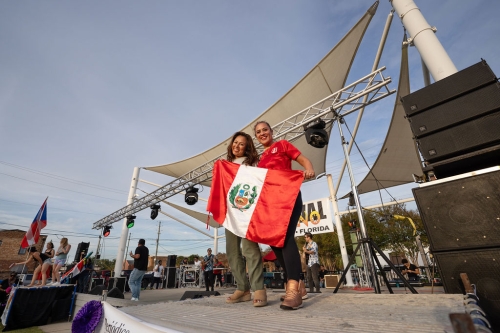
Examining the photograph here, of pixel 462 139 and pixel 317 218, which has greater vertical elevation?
pixel 317 218

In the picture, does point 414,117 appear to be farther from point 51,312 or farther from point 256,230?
point 51,312

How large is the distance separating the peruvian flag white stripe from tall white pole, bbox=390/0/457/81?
3637mm

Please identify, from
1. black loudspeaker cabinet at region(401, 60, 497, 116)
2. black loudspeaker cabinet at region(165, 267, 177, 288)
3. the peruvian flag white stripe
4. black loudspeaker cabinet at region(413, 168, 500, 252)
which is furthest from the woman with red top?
black loudspeaker cabinet at region(165, 267, 177, 288)

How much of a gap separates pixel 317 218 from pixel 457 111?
7638 mm

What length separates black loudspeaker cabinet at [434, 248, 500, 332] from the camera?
1386 millimetres

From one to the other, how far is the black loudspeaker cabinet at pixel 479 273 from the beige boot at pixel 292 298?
1001 mm

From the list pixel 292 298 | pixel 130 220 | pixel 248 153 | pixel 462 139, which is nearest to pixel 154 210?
pixel 130 220

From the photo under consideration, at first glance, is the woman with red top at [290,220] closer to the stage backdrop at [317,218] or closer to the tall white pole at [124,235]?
the stage backdrop at [317,218]

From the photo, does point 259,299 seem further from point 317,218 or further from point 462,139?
point 317,218

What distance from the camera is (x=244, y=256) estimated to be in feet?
6.37

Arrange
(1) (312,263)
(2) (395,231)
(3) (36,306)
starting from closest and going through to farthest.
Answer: (3) (36,306) < (1) (312,263) < (2) (395,231)

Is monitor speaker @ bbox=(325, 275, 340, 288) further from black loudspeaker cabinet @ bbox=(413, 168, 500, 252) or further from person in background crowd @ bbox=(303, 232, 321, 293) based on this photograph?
black loudspeaker cabinet @ bbox=(413, 168, 500, 252)

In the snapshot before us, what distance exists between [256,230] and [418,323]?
110 centimetres

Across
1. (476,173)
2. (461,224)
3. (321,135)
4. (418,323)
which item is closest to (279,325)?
(418,323)
